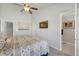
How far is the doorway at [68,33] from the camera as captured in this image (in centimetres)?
210

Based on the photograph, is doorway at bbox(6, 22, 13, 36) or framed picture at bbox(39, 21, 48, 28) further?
framed picture at bbox(39, 21, 48, 28)

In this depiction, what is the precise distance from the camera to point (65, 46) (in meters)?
2.21

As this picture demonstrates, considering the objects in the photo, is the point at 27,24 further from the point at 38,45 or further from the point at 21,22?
the point at 38,45

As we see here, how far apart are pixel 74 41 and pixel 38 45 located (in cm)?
60

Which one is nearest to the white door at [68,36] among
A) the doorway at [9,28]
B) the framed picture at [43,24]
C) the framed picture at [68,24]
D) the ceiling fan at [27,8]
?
the framed picture at [68,24]

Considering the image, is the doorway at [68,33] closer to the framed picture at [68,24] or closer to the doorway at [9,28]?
the framed picture at [68,24]

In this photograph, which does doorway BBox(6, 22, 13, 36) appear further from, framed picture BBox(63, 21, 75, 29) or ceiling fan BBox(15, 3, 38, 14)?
framed picture BBox(63, 21, 75, 29)

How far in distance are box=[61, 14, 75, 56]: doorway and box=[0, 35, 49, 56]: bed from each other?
1.05 feet

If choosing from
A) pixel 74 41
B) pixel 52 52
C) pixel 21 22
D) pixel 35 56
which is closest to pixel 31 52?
pixel 35 56

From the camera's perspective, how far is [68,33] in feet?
7.23

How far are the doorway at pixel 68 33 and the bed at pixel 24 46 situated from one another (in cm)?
32

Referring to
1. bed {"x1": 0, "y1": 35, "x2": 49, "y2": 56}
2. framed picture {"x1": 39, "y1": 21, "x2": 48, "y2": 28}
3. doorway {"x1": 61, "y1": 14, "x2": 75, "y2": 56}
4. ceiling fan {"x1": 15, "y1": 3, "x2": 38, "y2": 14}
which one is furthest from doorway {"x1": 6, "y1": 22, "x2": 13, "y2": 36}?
doorway {"x1": 61, "y1": 14, "x2": 75, "y2": 56}

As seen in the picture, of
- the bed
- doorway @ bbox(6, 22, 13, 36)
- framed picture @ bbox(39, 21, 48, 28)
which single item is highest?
framed picture @ bbox(39, 21, 48, 28)

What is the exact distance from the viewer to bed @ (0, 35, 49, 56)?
199 cm
